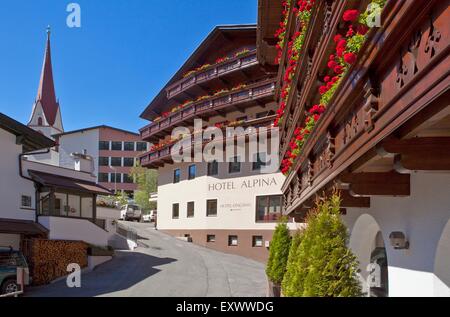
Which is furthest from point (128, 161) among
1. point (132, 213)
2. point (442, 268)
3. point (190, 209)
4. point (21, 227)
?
point (442, 268)

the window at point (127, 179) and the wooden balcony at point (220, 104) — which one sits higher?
the wooden balcony at point (220, 104)

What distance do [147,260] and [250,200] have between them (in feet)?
26.5

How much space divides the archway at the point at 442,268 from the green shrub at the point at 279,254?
9.59 meters

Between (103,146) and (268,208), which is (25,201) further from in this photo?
(103,146)

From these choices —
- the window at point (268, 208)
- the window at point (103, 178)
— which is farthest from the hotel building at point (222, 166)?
the window at point (103, 178)

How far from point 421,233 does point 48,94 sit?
7348cm

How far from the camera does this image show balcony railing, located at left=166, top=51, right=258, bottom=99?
3232cm

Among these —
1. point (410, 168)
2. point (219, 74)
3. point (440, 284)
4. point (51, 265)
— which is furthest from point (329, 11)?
point (219, 74)

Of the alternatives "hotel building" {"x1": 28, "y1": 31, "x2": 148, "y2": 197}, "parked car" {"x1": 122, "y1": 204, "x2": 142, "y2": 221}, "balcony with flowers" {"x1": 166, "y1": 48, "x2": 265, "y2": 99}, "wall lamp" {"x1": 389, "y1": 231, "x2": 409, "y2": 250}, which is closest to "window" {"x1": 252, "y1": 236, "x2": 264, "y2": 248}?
"balcony with flowers" {"x1": 166, "y1": 48, "x2": 265, "y2": 99}

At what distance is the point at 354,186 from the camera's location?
5.93 meters

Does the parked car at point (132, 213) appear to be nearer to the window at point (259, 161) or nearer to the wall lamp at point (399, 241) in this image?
the window at point (259, 161)

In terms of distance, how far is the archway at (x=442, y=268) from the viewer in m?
4.86

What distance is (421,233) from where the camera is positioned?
5270 millimetres

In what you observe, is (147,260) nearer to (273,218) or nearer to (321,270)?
(273,218)
